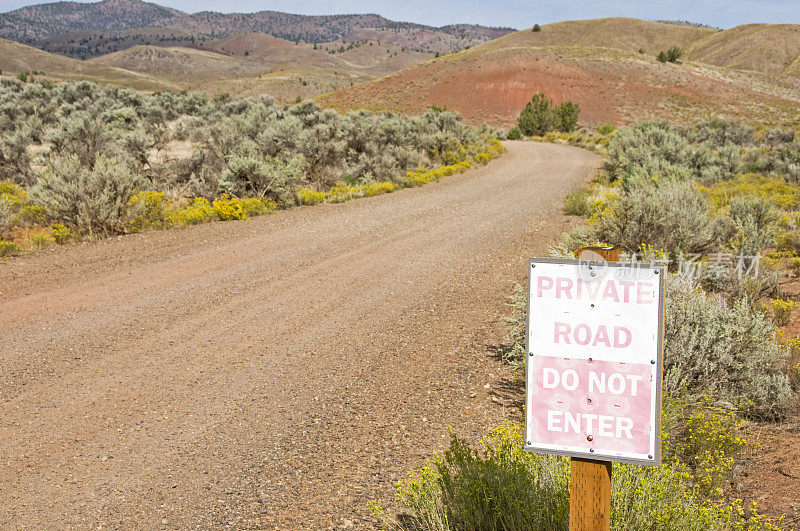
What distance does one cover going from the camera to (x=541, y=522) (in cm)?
261

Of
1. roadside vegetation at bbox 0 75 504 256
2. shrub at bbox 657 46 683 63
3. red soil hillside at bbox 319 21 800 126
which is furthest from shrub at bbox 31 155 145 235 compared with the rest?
shrub at bbox 657 46 683 63

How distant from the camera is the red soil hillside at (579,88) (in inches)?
2221

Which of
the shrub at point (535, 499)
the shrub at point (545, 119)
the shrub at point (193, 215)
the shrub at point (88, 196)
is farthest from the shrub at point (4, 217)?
the shrub at point (545, 119)

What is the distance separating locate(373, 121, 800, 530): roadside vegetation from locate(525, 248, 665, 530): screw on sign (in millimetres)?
739

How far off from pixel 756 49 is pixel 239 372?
14298cm

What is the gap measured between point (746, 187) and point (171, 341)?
13230 mm

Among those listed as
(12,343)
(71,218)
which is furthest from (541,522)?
(71,218)

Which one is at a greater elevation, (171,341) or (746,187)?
(746,187)

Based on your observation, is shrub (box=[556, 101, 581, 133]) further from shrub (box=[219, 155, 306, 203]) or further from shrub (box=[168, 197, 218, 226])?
shrub (box=[168, 197, 218, 226])

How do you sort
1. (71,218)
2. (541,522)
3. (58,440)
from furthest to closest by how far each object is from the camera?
1. (71,218)
2. (58,440)
3. (541,522)

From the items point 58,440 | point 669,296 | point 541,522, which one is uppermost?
point 669,296

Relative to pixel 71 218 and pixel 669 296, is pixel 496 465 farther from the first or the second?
pixel 71 218

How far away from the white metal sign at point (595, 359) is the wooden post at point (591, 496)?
3.0 inches

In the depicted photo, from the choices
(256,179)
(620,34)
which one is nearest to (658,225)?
(256,179)
